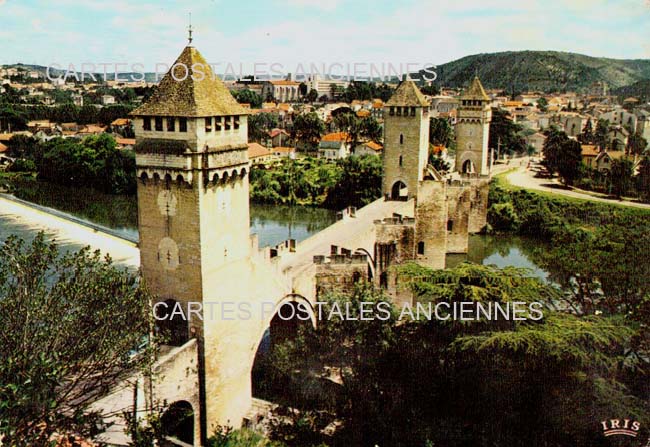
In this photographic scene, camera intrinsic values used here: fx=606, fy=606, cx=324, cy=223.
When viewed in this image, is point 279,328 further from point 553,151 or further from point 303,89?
point 303,89

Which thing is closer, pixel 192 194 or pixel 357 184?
pixel 192 194

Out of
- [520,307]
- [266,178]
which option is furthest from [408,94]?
[266,178]

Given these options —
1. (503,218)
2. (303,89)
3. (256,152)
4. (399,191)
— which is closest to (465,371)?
(399,191)

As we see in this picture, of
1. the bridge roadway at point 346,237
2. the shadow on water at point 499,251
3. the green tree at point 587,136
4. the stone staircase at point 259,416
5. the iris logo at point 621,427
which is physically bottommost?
the shadow on water at point 499,251

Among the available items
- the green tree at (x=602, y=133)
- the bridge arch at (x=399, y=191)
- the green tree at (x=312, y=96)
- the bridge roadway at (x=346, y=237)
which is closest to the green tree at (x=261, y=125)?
the green tree at (x=312, y=96)

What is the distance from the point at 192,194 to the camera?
42.0ft

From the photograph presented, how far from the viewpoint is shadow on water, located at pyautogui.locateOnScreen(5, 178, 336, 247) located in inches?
1598

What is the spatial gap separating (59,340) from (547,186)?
1650 inches

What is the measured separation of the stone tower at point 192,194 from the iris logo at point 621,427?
8220 mm

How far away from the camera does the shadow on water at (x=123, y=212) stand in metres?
40.6

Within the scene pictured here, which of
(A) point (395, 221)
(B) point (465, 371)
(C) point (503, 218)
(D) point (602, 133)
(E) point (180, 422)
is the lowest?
(E) point (180, 422)

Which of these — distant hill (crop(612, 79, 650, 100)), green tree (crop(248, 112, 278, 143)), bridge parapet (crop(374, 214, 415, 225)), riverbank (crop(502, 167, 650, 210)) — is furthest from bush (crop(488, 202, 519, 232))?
green tree (crop(248, 112, 278, 143))

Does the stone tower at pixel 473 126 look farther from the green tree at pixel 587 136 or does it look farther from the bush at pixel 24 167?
the bush at pixel 24 167

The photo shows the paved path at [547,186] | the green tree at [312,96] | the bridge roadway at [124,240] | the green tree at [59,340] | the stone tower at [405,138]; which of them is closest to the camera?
the green tree at [59,340]
